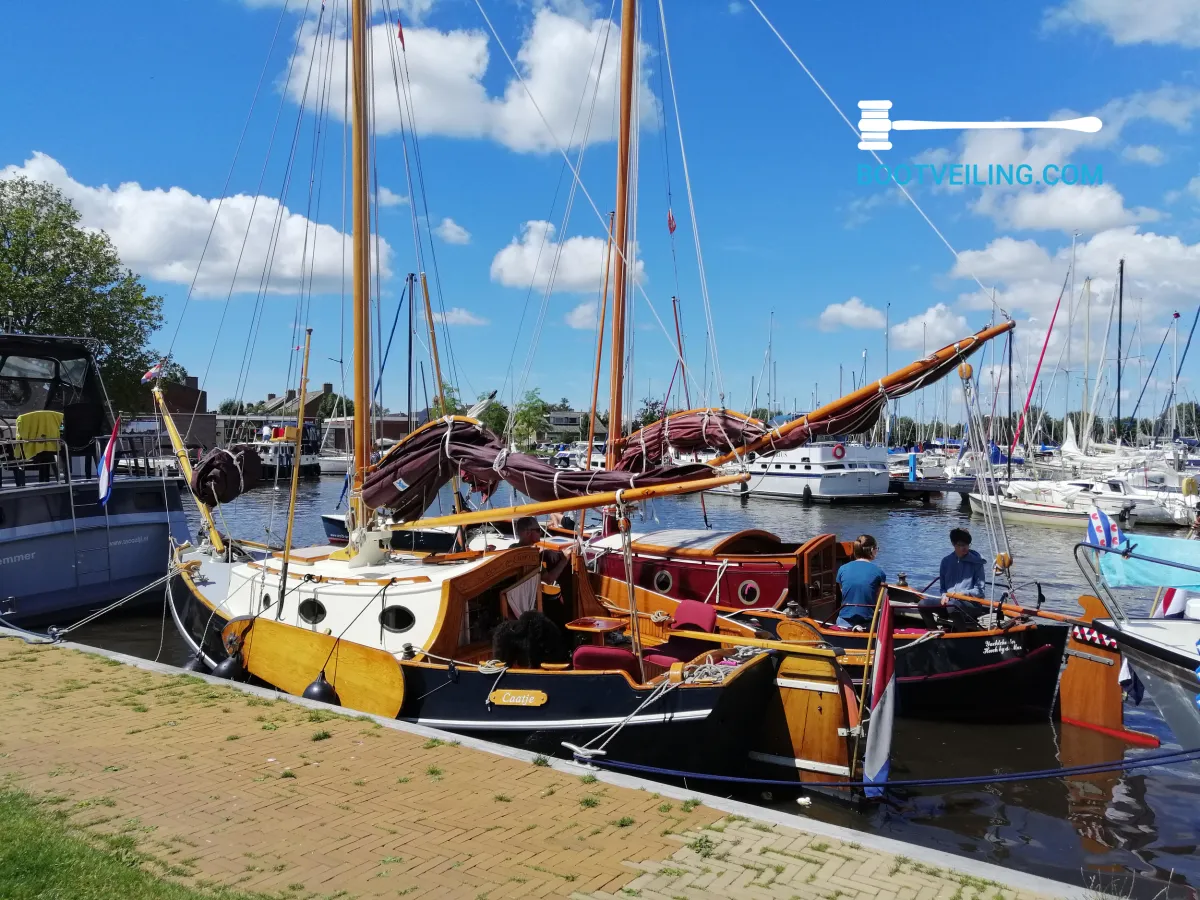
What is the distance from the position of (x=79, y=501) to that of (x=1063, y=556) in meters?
31.9

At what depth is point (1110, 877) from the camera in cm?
844

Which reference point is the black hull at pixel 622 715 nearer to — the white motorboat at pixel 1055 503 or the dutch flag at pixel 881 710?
the dutch flag at pixel 881 710

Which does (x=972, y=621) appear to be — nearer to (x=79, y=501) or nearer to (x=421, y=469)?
(x=421, y=469)

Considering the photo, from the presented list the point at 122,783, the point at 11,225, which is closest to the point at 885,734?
the point at 122,783

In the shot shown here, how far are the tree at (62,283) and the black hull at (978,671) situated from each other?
4101cm

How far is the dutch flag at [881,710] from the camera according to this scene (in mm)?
8875

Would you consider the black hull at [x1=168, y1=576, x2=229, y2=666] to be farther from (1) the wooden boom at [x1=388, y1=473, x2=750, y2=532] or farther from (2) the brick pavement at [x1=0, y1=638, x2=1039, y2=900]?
(1) the wooden boom at [x1=388, y1=473, x2=750, y2=532]

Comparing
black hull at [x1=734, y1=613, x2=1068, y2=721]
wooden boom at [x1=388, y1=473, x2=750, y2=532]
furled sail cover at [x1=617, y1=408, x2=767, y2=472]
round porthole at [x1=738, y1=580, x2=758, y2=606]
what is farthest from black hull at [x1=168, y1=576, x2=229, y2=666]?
black hull at [x1=734, y1=613, x2=1068, y2=721]

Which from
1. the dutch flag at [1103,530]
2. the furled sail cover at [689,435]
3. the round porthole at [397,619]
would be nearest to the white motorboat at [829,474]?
the furled sail cover at [689,435]

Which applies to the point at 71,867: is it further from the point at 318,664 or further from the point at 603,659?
the point at 603,659

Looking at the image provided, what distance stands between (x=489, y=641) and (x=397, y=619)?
1.20 metres

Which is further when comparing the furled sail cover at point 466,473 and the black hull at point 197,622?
the black hull at point 197,622

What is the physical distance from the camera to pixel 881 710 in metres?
8.88

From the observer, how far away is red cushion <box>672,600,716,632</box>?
1105cm
